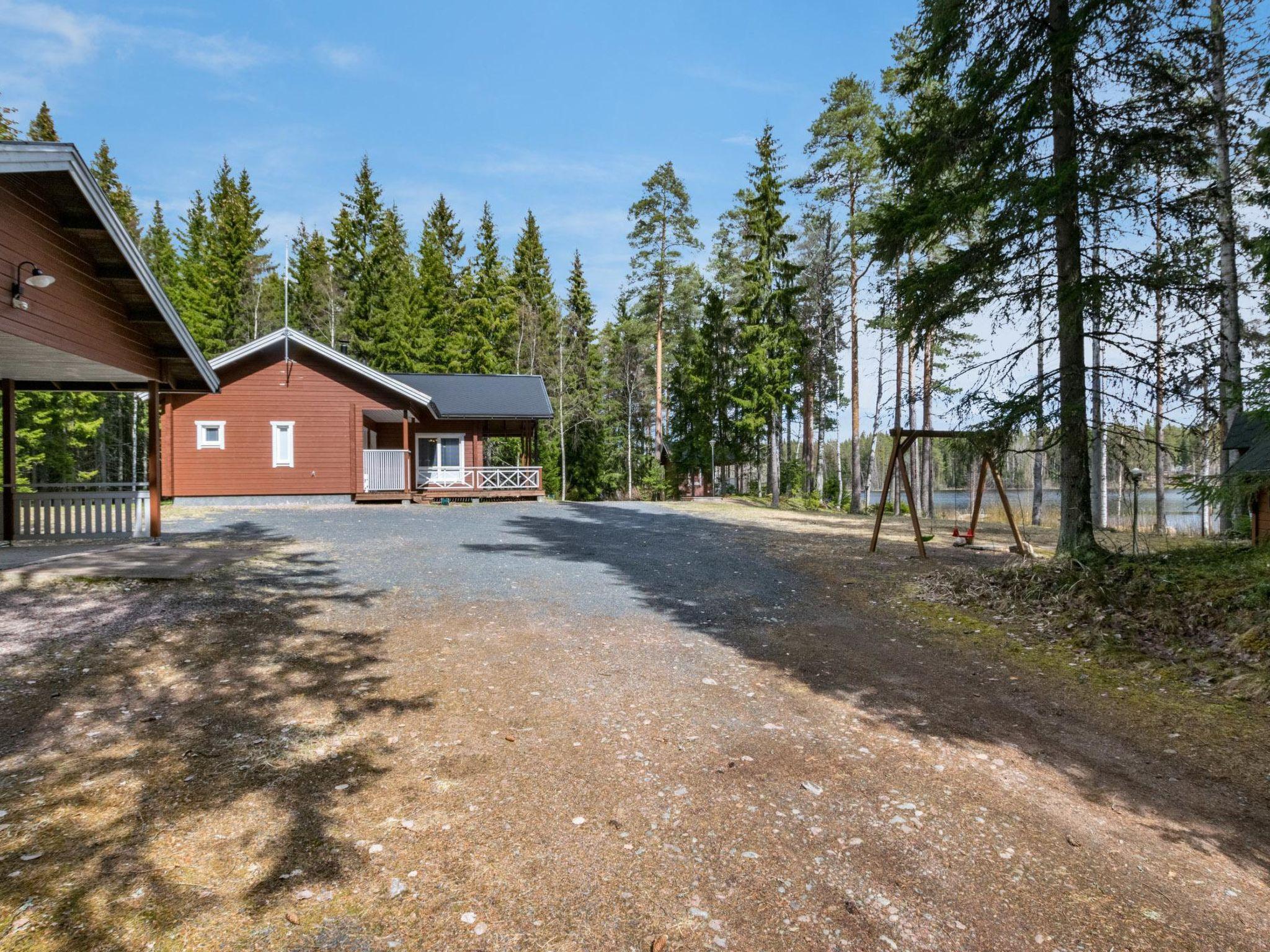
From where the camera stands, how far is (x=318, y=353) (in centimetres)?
1991

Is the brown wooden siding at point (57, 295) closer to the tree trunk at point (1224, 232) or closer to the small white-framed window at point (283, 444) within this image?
the small white-framed window at point (283, 444)

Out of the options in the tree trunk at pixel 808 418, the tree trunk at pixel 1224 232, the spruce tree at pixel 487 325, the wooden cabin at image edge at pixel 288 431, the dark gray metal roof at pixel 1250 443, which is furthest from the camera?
the spruce tree at pixel 487 325

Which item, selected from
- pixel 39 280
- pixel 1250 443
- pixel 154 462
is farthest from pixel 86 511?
pixel 1250 443

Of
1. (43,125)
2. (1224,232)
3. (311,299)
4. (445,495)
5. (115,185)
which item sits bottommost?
(445,495)

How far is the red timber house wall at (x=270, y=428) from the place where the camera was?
1953cm

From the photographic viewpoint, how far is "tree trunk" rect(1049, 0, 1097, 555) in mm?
7891

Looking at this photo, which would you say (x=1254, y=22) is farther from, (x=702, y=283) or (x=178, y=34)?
(x=702, y=283)

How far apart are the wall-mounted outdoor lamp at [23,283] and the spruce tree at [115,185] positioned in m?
35.3

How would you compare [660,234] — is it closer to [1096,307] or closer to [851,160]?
[851,160]

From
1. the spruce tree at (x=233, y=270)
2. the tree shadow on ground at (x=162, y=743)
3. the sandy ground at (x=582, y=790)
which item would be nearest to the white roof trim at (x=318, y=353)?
the tree shadow on ground at (x=162, y=743)

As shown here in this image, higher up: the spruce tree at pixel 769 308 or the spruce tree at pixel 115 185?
the spruce tree at pixel 115 185

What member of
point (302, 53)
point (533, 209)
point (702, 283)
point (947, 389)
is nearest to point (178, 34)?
point (302, 53)

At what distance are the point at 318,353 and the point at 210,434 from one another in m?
4.21

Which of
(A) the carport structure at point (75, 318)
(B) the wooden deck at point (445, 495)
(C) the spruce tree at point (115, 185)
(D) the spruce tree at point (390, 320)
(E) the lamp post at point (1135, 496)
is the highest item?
(C) the spruce tree at point (115, 185)
